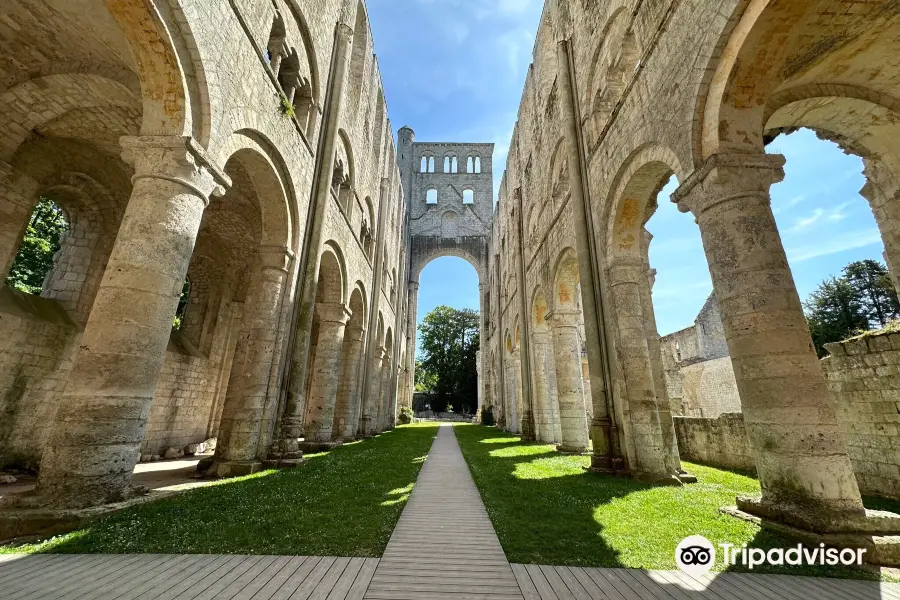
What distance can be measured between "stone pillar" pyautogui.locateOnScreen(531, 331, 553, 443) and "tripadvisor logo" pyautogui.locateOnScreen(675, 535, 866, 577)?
34.8 feet

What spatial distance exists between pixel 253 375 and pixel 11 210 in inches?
224

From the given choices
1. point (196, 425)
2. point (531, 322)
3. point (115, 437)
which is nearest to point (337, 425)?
point (196, 425)

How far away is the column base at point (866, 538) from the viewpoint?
3.20 m

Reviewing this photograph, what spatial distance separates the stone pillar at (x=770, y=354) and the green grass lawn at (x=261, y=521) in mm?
4203

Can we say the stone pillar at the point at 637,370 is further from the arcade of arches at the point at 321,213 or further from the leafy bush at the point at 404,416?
the leafy bush at the point at 404,416

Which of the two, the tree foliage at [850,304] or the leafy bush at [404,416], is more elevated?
the tree foliage at [850,304]

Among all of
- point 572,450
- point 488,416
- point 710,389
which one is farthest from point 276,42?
point 488,416

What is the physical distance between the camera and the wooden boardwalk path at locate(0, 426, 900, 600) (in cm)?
250

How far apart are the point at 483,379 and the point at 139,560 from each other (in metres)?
28.6

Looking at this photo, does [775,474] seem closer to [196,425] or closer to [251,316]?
[251,316]

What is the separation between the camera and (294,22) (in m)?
8.49

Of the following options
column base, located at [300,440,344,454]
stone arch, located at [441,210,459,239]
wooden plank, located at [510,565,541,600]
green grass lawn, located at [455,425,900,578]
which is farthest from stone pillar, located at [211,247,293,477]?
stone arch, located at [441,210,459,239]

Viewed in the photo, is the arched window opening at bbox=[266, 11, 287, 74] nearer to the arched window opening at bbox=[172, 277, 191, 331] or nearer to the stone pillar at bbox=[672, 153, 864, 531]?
the arched window opening at bbox=[172, 277, 191, 331]

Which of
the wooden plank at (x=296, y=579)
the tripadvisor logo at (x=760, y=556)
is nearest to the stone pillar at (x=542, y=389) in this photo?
the tripadvisor logo at (x=760, y=556)
